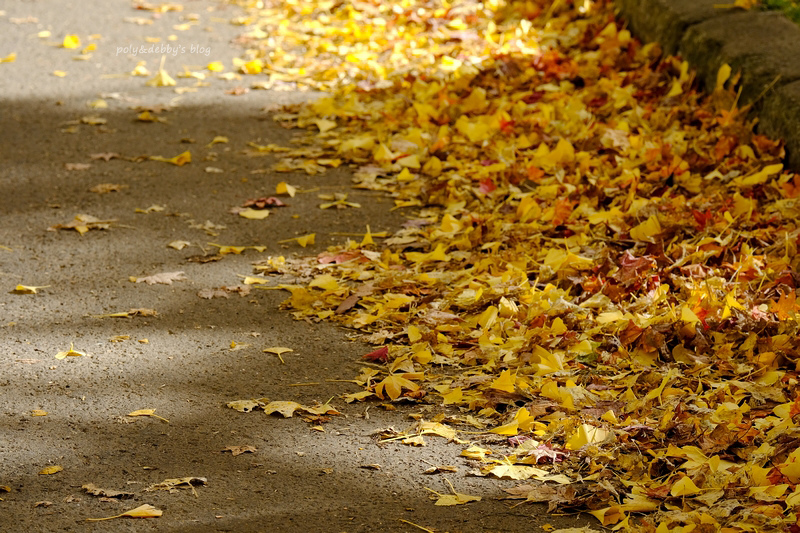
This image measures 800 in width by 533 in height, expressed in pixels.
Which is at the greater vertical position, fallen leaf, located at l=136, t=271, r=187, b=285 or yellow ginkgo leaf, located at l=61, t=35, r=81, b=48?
yellow ginkgo leaf, located at l=61, t=35, r=81, b=48

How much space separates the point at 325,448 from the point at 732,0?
4.08 metres

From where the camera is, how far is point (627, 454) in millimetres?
2521

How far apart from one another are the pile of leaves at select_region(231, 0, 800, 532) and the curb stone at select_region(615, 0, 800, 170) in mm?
102

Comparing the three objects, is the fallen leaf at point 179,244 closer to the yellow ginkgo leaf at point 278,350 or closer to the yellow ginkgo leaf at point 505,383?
the yellow ginkgo leaf at point 278,350

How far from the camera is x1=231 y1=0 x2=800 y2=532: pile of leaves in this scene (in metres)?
2.51

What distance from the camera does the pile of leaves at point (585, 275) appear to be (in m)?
2.51

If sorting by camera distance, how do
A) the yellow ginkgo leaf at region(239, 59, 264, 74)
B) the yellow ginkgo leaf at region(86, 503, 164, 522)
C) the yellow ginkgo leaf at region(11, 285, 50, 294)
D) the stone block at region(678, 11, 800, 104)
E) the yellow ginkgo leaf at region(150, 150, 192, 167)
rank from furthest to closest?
1. the yellow ginkgo leaf at region(239, 59, 264, 74)
2. the yellow ginkgo leaf at region(150, 150, 192, 167)
3. the stone block at region(678, 11, 800, 104)
4. the yellow ginkgo leaf at region(11, 285, 50, 294)
5. the yellow ginkgo leaf at region(86, 503, 164, 522)

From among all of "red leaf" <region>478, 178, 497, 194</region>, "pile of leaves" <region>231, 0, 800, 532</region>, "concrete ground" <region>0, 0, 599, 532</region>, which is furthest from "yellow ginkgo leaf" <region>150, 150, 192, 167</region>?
"red leaf" <region>478, 178, 497, 194</region>

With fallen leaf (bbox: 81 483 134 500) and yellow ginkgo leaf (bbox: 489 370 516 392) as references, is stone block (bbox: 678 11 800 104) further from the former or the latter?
fallen leaf (bbox: 81 483 134 500)

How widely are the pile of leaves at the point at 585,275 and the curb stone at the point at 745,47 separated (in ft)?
0.33

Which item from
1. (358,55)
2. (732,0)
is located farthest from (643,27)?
(358,55)

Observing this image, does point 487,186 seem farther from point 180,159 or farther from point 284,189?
point 180,159

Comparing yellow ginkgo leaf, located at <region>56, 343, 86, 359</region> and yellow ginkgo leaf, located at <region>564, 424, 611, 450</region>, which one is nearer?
yellow ginkgo leaf, located at <region>564, 424, 611, 450</region>

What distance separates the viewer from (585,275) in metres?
3.45
